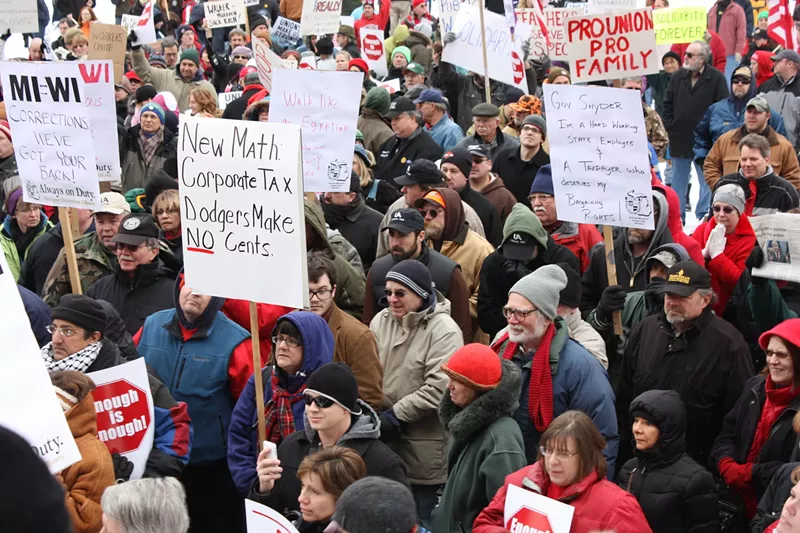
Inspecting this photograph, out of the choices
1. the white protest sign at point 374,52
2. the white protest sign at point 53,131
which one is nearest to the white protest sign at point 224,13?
the white protest sign at point 374,52

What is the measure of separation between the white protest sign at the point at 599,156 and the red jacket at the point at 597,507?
2.31m

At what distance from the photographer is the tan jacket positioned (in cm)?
982

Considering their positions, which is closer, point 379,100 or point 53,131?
point 53,131

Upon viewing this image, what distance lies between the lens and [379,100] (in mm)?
11180

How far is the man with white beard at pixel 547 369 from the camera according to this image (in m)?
5.19

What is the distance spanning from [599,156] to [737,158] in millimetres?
4015

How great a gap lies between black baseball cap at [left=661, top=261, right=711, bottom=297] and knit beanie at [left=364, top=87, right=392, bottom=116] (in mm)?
5940

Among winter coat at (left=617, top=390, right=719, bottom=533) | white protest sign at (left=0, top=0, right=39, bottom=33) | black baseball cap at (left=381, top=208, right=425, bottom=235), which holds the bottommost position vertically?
winter coat at (left=617, top=390, right=719, bottom=533)

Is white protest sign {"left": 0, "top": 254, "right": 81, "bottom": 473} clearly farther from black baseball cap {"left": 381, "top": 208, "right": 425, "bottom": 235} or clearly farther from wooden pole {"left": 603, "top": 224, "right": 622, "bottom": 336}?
wooden pole {"left": 603, "top": 224, "right": 622, "bottom": 336}

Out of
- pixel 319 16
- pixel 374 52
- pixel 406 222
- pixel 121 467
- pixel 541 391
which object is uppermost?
pixel 319 16

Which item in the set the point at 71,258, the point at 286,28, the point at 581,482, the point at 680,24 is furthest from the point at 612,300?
the point at 286,28

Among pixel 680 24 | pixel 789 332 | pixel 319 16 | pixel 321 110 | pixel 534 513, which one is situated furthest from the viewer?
pixel 319 16

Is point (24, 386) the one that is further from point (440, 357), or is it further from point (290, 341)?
point (440, 357)

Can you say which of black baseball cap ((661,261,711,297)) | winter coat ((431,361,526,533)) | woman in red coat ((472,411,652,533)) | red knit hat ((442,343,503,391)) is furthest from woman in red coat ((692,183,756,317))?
woman in red coat ((472,411,652,533))
